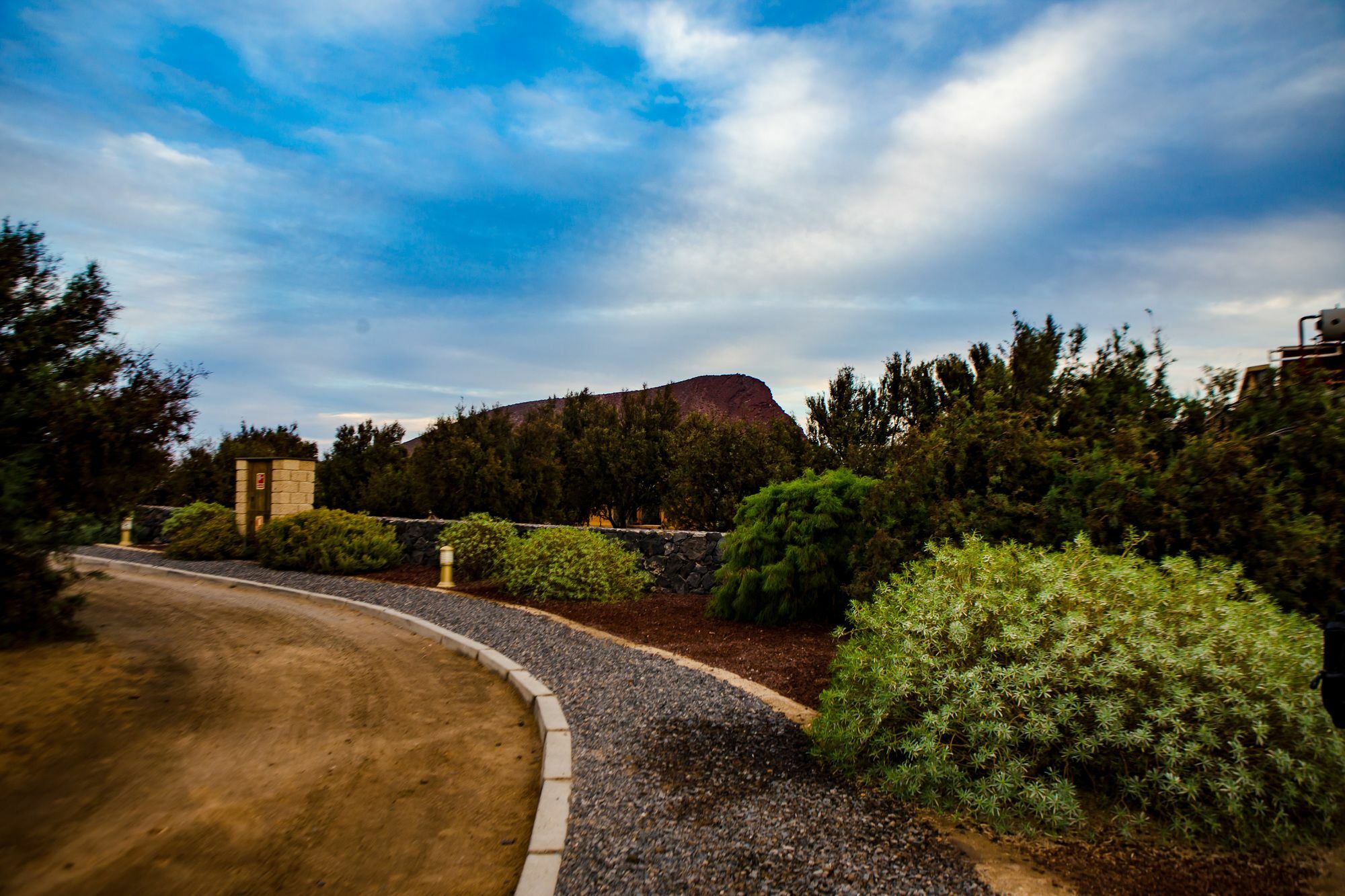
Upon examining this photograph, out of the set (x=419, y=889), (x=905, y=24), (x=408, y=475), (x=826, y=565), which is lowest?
(x=419, y=889)

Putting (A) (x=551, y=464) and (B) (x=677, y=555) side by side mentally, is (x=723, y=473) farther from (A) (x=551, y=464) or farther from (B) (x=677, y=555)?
(A) (x=551, y=464)

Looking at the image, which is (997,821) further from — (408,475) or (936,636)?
(408,475)

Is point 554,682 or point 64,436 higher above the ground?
point 64,436

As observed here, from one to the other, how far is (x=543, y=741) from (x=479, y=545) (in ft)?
29.0

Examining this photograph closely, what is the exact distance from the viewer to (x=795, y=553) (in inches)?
352

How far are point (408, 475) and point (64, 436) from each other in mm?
15786

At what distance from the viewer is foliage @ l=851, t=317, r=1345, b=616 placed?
5.55 meters

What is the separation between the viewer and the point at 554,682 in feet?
21.5

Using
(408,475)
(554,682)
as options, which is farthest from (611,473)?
(554,682)

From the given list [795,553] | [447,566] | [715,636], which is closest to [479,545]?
[447,566]

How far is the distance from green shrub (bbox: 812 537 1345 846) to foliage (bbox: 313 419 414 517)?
21.5 meters

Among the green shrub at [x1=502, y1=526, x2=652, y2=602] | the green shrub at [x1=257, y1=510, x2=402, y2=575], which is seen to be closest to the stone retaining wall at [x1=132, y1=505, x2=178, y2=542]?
the green shrub at [x1=257, y1=510, x2=402, y2=575]

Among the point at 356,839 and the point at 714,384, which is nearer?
the point at 356,839

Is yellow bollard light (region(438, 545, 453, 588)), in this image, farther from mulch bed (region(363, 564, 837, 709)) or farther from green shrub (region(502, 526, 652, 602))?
green shrub (region(502, 526, 652, 602))
